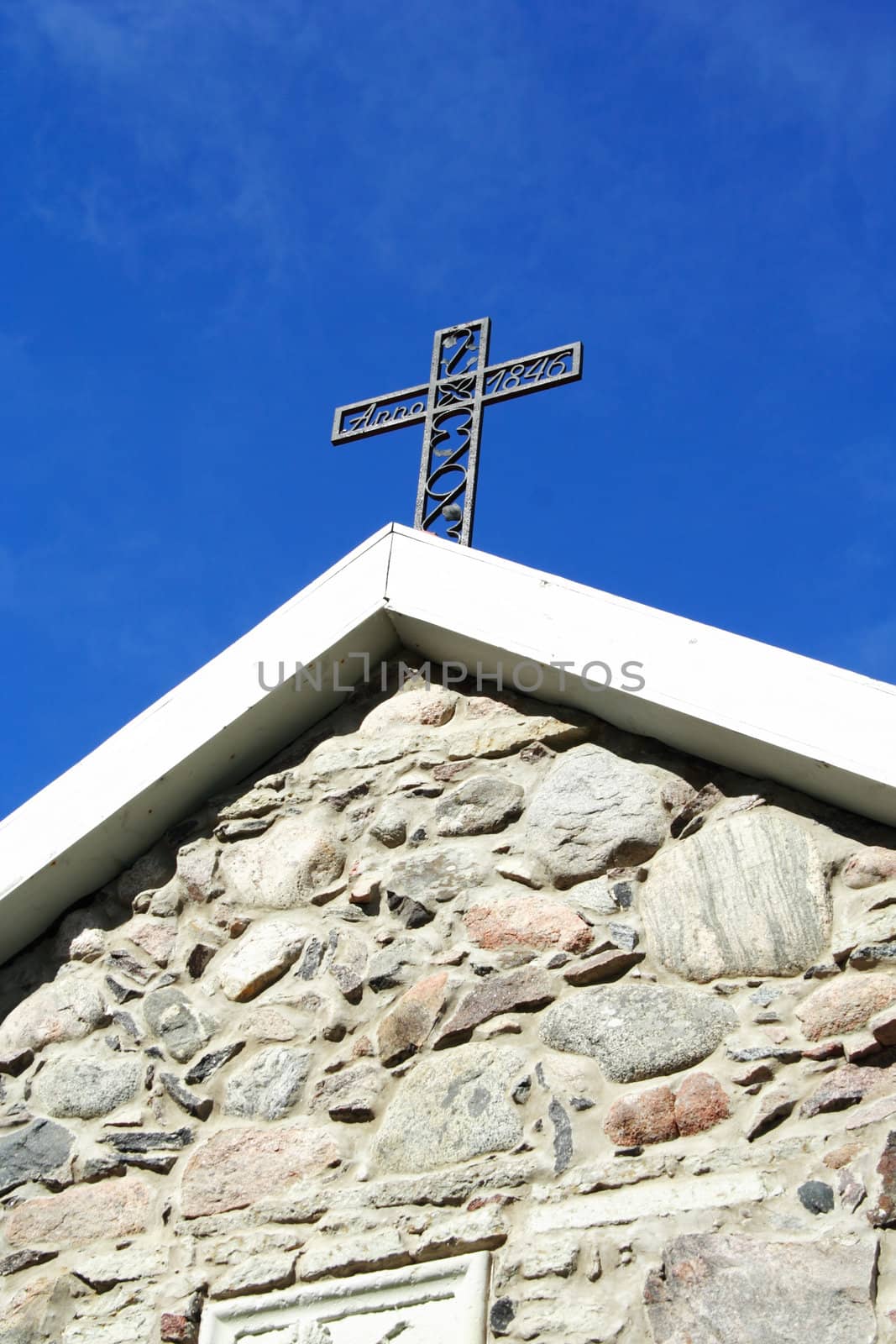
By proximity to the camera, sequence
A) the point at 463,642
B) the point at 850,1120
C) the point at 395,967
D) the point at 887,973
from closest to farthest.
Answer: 1. the point at 850,1120
2. the point at 887,973
3. the point at 395,967
4. the point at 463,642

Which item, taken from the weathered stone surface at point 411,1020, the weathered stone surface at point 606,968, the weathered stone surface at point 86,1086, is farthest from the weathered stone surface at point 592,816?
the weathered stone surface at point 86,1086

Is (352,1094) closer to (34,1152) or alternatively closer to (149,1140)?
(149,1140)

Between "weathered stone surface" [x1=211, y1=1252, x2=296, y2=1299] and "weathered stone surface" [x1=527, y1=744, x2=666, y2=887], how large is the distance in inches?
35.6

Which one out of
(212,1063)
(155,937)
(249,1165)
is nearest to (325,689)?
(155,937)

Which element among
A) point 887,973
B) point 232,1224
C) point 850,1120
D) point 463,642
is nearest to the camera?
point 850,1120

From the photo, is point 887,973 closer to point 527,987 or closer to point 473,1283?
point 527,987

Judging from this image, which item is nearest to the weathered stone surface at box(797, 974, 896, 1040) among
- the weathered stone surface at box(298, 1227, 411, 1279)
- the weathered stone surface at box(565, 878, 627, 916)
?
the weathered stone surface at box(565, 878, 627, 916)

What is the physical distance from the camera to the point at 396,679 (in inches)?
152

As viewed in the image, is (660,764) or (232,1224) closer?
(232,1224)

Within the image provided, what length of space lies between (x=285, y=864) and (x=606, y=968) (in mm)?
880

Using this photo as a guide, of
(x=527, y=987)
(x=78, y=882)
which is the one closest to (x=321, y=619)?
(x=78, y=882)

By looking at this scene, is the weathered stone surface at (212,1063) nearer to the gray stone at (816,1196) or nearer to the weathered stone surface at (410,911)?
the weathered stone surface at (410,911)

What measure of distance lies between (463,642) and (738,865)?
36.7 inches

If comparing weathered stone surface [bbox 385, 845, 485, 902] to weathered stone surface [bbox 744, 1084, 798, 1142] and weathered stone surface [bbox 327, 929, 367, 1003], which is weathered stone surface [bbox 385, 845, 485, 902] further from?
weathered stone surface [bbox 744, 1084, 798, 1142]
